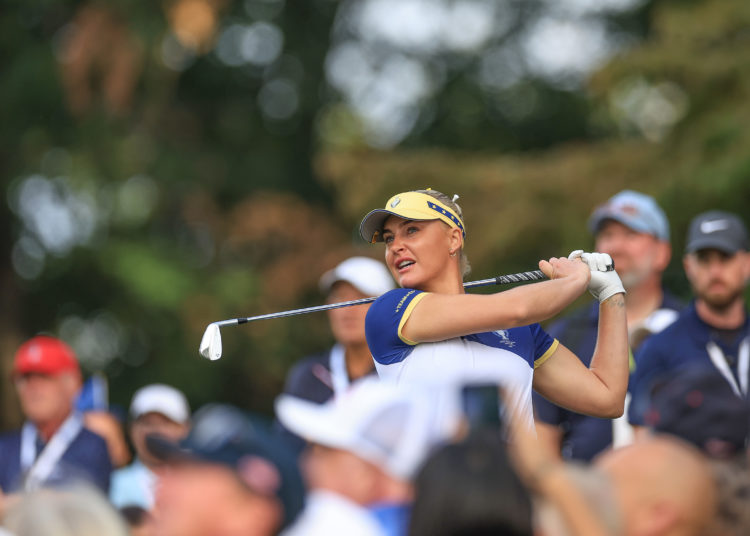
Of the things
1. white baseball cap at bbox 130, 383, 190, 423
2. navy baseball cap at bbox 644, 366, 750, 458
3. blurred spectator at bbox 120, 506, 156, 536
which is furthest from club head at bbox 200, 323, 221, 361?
white baseball cap at bbox 130, 383, 190, 423

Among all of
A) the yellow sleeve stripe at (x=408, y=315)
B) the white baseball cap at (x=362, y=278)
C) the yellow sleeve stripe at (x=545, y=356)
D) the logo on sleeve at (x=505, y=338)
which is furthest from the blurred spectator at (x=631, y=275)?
the yellow sleeve stripe at (x=408, y=315)


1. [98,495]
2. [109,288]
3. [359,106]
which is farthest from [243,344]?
[98,495]

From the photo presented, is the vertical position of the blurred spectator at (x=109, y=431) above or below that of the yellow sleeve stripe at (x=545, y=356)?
below

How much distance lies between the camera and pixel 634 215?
6.54 meters

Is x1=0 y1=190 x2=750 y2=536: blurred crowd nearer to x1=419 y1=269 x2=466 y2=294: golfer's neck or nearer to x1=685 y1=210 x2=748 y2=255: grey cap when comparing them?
x1=419 y1=269 x2=466 y2=294: golfer's neck

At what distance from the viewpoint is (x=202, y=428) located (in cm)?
279

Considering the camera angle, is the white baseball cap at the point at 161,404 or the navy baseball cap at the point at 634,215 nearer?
the navy baseball cap at the point at 634,215

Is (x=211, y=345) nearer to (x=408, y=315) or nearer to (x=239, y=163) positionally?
(x=408, y=315)

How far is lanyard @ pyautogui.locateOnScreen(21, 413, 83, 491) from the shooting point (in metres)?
6.92

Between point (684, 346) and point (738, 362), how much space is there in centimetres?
26

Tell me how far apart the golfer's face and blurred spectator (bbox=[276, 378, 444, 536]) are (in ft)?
5.91

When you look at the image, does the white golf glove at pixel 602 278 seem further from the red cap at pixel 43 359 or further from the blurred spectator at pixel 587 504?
the red cap at pixel 43 359

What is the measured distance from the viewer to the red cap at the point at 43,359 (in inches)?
285

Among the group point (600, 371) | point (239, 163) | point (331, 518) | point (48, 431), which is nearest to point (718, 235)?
point (600, 371)
